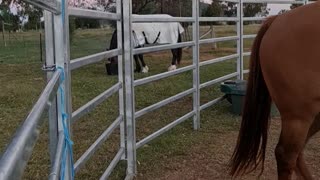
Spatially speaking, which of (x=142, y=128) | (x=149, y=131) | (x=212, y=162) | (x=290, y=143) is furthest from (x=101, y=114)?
(x=290, y=143)

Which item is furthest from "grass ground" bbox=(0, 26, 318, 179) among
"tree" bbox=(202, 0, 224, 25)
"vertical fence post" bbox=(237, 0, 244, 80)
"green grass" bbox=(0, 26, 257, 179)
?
"tree" bbox=(202, 0, 224, 25)

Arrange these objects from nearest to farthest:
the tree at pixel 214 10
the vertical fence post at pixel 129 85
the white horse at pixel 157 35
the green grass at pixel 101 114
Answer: the vertical fence post at pixel 129 85
the green grass at pixel 101 114
the tree at pixel 214 10
the white horse at pixel 157 35

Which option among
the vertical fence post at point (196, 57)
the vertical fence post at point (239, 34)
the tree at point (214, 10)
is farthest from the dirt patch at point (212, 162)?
the tree at point (214, 10)

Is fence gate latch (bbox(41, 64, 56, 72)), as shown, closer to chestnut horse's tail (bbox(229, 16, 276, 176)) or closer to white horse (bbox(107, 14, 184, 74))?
chestnut horse's tail (bbox(229, 16, 276, 176))

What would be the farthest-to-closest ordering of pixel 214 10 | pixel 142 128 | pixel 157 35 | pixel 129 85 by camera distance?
pixel 157 35
pixel 214 10
pixel 142 128
pixel 129 85

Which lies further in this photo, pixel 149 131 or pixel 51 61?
pixel 149 131

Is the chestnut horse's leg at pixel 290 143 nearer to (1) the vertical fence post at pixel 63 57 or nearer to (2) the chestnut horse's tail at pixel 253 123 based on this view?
(2) the chestnut horse's tail at pixel 253 123

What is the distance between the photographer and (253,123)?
10.2ft

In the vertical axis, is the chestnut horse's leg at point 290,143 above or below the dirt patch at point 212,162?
above

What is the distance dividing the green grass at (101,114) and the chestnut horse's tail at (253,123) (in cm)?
84

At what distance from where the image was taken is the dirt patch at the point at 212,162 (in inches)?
142

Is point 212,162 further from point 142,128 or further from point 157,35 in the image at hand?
point 157,35

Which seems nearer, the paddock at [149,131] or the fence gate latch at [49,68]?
the fence gate latch at [49,68]

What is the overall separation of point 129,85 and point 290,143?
129 centimetres
